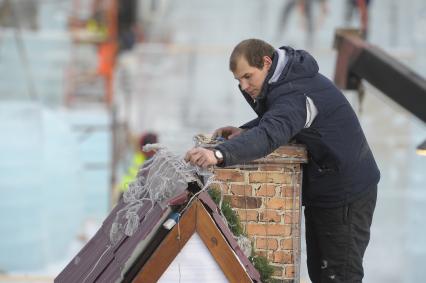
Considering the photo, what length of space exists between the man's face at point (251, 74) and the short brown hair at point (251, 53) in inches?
0.5

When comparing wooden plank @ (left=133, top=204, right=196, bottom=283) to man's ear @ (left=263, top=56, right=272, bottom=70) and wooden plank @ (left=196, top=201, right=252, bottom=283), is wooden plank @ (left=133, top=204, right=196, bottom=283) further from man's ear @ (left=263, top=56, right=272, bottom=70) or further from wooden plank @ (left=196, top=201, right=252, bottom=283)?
man's ear @ (left=263, top=56, right=272, bottom=70)

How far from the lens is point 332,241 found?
3.90 m

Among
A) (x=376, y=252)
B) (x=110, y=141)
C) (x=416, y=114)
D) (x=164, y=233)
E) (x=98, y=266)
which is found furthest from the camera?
(x=110, y=141)

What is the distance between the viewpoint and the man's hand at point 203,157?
3.30 metres

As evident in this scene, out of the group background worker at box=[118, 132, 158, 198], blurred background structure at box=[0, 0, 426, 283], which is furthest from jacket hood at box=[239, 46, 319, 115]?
blurred background structure at box=[0, 0, 426, 283]

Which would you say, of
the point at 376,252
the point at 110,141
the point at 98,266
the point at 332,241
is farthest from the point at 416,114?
the point at 110,141

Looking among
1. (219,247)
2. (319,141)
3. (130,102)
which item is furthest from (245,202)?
(130,102)

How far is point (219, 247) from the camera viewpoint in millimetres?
3330

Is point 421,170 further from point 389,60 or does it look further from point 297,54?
point 297,54

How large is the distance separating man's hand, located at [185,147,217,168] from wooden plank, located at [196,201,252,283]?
A: 0.14 meters

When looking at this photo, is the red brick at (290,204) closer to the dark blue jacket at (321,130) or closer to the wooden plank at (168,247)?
the dark blue jacket at (321,130)

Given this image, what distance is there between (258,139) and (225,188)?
528mm

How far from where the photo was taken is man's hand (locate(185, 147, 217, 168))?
3.30 m

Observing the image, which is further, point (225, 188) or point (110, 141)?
point (110, 141)
